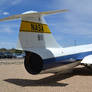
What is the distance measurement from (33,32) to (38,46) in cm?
81

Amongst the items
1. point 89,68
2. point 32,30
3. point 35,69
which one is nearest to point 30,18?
point 32,30

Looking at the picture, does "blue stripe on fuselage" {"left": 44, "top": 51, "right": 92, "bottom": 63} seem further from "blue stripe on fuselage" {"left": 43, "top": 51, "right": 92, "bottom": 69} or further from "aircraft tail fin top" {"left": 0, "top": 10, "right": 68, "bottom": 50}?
"aircraft tail fin top" {"left": 0, "top": 10, "right": 68, "bottom": 50}

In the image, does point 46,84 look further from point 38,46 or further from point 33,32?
point 33,32

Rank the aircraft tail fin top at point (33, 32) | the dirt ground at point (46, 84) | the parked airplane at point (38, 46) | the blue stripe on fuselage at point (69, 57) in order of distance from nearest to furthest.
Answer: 1. the dirt ground at point (46, 84)
2. the aircraft tail fin top at point (33, 32)
3. the parked airplane at point (38, 46)
4. the blue stripe on fuselage at point (69, 57)

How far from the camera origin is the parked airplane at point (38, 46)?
26.4ft

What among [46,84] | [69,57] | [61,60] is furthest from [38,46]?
[69,57]

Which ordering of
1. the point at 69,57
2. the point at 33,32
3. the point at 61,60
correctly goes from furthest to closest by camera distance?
the point at 69,57
the point at 61,60
the point at 33,32

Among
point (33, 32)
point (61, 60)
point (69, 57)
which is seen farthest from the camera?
point (69, 57)

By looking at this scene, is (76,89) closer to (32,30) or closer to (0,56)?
(32,30)

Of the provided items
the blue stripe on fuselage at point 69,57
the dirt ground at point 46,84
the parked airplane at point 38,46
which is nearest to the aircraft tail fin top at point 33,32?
the parked airplane at point 38,46

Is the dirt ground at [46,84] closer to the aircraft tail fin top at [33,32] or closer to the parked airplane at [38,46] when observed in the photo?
the parked airplane at [38,46]

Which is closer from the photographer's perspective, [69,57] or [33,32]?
[33,32]

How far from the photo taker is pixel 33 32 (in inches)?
336

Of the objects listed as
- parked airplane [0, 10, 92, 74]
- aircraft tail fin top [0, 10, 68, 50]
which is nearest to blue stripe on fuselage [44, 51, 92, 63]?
parked airplane [0, 10, 92, 74]
